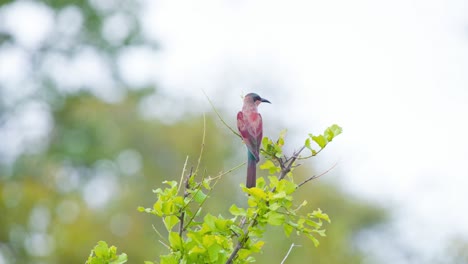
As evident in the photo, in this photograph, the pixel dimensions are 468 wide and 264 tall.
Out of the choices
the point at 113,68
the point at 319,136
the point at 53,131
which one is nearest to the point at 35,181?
the point at 53,131

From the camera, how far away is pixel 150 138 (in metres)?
24.8

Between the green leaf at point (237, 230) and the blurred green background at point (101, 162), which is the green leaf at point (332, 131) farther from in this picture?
the blurred green background at point (101, 162)

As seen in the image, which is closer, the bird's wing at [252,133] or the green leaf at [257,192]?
the green leaf at [257,192]

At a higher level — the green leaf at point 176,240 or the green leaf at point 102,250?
the green leaf at point 102,250

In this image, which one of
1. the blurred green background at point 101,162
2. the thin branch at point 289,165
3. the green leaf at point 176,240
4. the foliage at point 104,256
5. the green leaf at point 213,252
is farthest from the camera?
the blurred green background at point 101,162

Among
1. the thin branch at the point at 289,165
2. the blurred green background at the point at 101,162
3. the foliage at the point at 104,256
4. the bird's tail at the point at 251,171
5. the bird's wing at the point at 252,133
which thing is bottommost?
the foliage at the point at 104,256

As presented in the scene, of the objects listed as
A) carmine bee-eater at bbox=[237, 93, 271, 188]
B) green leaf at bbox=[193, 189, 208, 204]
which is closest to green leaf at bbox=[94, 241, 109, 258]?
green leaf at bbox=[193, 189, 208, 204]

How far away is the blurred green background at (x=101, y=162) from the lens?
21641 millimetres

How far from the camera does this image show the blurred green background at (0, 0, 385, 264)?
21641mm

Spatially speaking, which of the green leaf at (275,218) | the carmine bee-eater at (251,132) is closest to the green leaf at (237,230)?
the green leaf at (275,218)

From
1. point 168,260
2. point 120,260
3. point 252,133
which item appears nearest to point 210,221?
point 168,260

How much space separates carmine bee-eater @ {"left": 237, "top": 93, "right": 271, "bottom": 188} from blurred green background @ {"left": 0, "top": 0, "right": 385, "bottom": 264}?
14747mm

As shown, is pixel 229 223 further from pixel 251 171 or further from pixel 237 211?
pixel 251 171

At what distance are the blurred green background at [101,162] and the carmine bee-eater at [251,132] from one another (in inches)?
581
